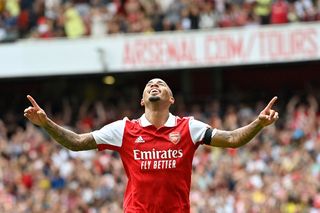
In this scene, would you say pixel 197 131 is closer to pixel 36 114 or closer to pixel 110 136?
pixel 110 136

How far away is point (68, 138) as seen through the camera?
32.5ft

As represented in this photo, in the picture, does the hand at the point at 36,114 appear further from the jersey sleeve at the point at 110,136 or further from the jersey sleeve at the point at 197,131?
the jersey sleeve at the point at 197,131

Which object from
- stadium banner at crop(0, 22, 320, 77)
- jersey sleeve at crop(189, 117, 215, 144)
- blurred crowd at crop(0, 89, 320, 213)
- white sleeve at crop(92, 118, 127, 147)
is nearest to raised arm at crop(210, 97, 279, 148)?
jersey sleeve at crop(189, 117, 215, 144)

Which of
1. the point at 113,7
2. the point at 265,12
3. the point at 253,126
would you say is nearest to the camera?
the point at 253,126

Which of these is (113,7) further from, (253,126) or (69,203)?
(253,126)

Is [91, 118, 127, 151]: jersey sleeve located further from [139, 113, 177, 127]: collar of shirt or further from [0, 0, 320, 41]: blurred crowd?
[0, 0, 320, 41]: blurred crowd

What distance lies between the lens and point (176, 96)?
2723 centimetres

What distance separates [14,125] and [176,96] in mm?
4201

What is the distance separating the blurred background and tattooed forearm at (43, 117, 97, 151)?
993 cm

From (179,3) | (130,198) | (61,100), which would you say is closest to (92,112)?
(61,100)

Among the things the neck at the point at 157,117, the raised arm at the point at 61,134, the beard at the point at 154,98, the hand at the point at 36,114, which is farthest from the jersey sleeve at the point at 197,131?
the hand at the point at 36,114

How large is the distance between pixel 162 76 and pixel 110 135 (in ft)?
61.3

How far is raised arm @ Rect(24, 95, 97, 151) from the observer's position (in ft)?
32.0

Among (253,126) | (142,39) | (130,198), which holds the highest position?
(142,39)
